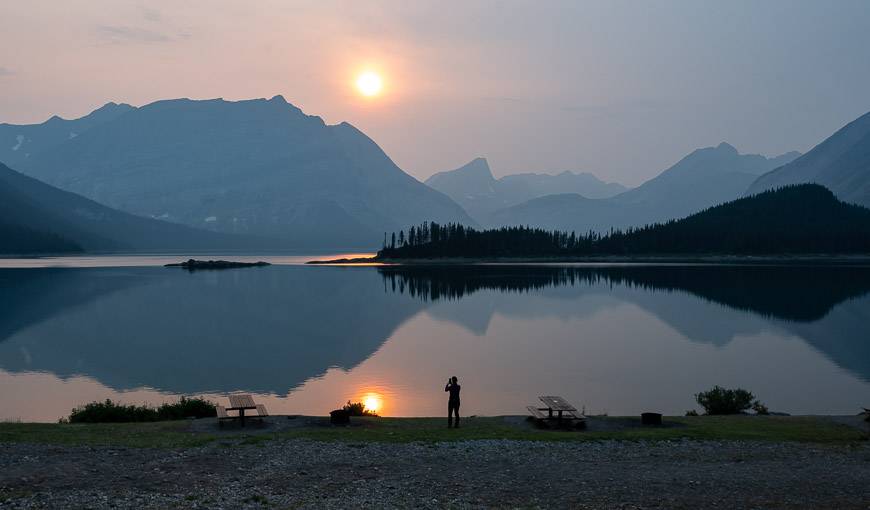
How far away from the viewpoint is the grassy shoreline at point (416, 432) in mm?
30047

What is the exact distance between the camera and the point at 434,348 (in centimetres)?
7638

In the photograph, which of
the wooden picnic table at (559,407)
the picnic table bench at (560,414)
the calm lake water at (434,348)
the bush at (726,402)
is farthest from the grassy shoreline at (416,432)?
the calm lake water at (434,348)

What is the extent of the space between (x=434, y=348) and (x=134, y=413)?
135 ft

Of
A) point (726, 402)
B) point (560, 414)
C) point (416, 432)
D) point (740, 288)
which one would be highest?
point (740, 288)

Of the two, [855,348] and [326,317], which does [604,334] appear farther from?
[326,317]

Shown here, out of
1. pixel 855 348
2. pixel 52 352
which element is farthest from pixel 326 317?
pixel 855 348

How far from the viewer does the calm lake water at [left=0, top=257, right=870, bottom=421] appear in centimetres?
5119

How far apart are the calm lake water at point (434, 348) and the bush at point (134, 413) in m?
6.67

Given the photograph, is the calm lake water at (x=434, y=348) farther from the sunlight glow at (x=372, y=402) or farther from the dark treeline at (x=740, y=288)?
the dark treeline at (x=740, y=288)

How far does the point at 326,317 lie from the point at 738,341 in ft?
184

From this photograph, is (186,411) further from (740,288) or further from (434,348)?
(740,288)

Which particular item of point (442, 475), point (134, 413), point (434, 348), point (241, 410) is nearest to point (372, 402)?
point (241, 410)

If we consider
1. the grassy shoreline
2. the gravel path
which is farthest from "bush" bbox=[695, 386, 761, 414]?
the gravel path

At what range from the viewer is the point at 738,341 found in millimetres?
79000
